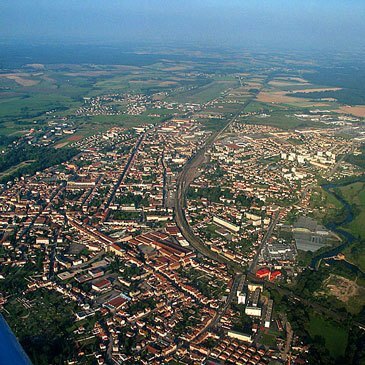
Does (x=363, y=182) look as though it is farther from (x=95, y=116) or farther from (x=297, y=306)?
(x=95, y=116)

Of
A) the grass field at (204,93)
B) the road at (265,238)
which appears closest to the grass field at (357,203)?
the road at (265,238)


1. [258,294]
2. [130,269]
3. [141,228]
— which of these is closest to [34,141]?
[141,228]

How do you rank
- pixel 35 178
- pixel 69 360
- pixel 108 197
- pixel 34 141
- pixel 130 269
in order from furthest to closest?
pixel 34 141
pixel 35 178
pixel 108 197
pixel 130 269
pixel 69 360

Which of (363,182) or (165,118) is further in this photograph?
(165,118)

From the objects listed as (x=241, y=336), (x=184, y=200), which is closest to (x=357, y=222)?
(x=184, y=200)

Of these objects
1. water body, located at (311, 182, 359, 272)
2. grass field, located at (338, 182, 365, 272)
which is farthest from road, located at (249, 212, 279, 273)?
grass field, located at (338, 182, 365, 272)

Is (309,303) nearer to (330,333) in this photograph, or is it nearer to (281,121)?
(330,333)

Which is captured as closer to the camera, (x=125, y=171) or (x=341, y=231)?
(x=341, y=231)

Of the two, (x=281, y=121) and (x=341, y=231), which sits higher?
(x=281, y=121)

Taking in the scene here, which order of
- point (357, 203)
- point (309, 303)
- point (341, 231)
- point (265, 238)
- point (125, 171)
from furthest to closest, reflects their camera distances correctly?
point (125, 171) → point (357, 203) → point (341, 231) → point (265, 238) → point (309, 303)
